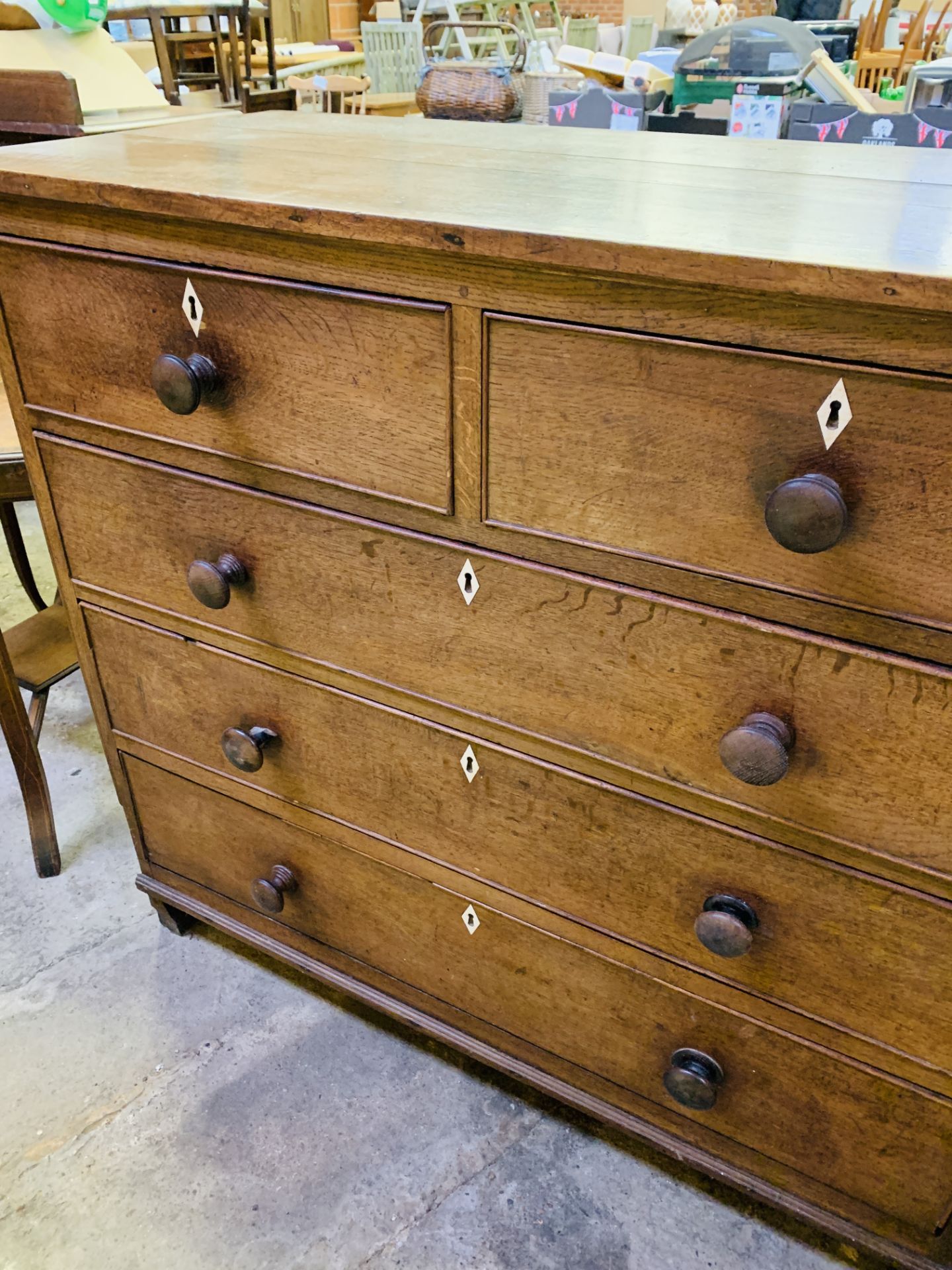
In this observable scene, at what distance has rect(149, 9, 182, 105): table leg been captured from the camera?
117 inches

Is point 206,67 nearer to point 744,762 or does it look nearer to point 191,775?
point 191,775

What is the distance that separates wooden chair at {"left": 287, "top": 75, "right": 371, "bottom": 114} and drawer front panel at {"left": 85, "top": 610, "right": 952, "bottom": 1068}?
2462mm

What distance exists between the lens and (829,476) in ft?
1.95

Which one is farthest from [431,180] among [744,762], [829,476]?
[744,762]

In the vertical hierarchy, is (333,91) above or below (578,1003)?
above

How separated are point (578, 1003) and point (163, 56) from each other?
3383mm

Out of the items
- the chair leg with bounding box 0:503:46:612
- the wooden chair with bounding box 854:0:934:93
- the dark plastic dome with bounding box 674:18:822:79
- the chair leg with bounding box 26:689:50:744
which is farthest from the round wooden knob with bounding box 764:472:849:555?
the wooden chair with bounding box 854:0:934:93

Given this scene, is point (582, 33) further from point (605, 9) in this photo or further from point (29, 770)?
point (29, 770)

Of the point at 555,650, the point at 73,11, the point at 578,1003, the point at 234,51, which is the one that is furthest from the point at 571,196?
the point at 234,51

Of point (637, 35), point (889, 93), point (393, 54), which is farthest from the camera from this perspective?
point (637, 35)

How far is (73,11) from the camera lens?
165cm

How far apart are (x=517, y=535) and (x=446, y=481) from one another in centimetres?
7

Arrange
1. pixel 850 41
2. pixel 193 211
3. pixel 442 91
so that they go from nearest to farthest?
pixel 193 211 < pixel 442 91 < pixel 850 41

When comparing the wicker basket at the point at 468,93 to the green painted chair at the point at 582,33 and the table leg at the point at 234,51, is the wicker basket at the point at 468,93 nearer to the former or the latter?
the table leg at the point at 234,51
